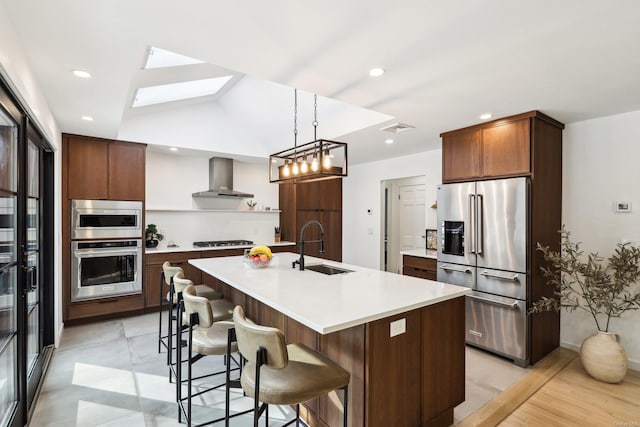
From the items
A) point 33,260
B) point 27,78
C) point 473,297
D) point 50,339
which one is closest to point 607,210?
point 473,297

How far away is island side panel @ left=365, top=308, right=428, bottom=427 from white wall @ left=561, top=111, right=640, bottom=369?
8.09 feet

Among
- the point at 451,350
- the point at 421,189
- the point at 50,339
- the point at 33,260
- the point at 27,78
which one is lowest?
the point at 50,339

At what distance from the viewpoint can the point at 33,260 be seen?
8.89ft

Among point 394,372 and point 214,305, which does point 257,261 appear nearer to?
point 214,305

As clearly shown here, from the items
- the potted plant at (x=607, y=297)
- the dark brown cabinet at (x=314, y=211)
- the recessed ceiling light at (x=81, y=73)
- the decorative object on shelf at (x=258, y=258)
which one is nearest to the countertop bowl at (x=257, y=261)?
the decorative object on shelf at (x=258, y=258)

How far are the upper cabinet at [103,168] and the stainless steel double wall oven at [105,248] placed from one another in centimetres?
12

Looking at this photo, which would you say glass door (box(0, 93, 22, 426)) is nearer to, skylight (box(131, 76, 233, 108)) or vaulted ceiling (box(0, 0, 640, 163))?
vaulted ceiling (box(0, 0, 640, 163))

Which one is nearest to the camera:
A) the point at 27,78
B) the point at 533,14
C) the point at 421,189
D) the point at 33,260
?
the point at 533,14

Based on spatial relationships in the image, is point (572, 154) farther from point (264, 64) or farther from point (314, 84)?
point (264, 64)

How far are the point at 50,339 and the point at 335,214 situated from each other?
4.71 meters

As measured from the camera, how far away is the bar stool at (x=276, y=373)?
148cm

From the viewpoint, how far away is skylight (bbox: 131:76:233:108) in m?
4.09

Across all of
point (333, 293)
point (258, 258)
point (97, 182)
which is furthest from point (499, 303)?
point (97, 182)

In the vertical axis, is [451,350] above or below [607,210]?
below
